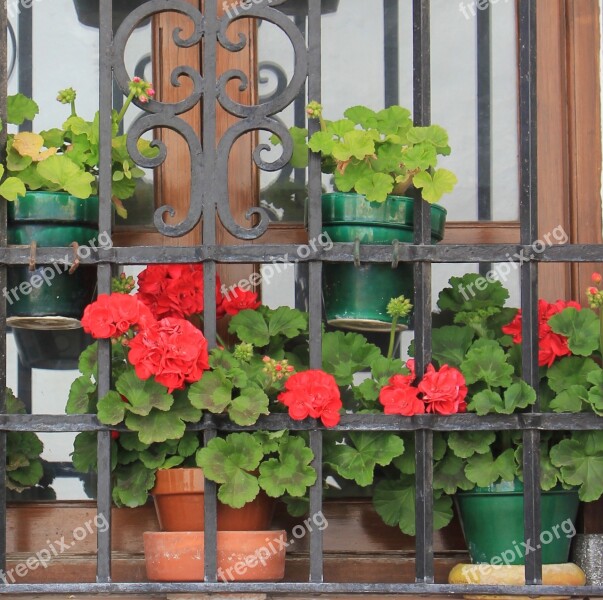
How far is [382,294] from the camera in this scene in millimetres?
2971

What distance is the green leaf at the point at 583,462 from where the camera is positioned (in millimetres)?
2848

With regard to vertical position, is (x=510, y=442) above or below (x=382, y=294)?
below

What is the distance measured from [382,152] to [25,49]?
1030 mm

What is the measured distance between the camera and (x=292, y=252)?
9.25 ft

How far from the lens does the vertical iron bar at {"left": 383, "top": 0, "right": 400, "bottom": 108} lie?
333cm

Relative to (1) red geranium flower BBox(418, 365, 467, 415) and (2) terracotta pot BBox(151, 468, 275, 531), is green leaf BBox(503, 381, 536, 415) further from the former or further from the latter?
(2) terracotta pot BBox(151, 468, 275, 531)

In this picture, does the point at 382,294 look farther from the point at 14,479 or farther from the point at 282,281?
the point at 14,479

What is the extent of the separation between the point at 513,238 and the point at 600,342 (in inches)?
16.8

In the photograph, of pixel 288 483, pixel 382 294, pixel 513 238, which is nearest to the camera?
pixel 288 483

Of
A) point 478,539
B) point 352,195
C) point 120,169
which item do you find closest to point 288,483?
point 478,539

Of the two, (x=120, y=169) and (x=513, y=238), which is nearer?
(x=120, y=169)

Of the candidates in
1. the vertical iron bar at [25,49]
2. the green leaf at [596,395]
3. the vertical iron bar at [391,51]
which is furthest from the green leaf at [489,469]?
the vertical iron bar at [25,49]

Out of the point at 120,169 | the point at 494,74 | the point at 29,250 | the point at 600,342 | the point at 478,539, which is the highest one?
the point at 494,74

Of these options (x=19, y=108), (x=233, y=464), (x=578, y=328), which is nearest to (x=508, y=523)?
(x=578, y=328)
